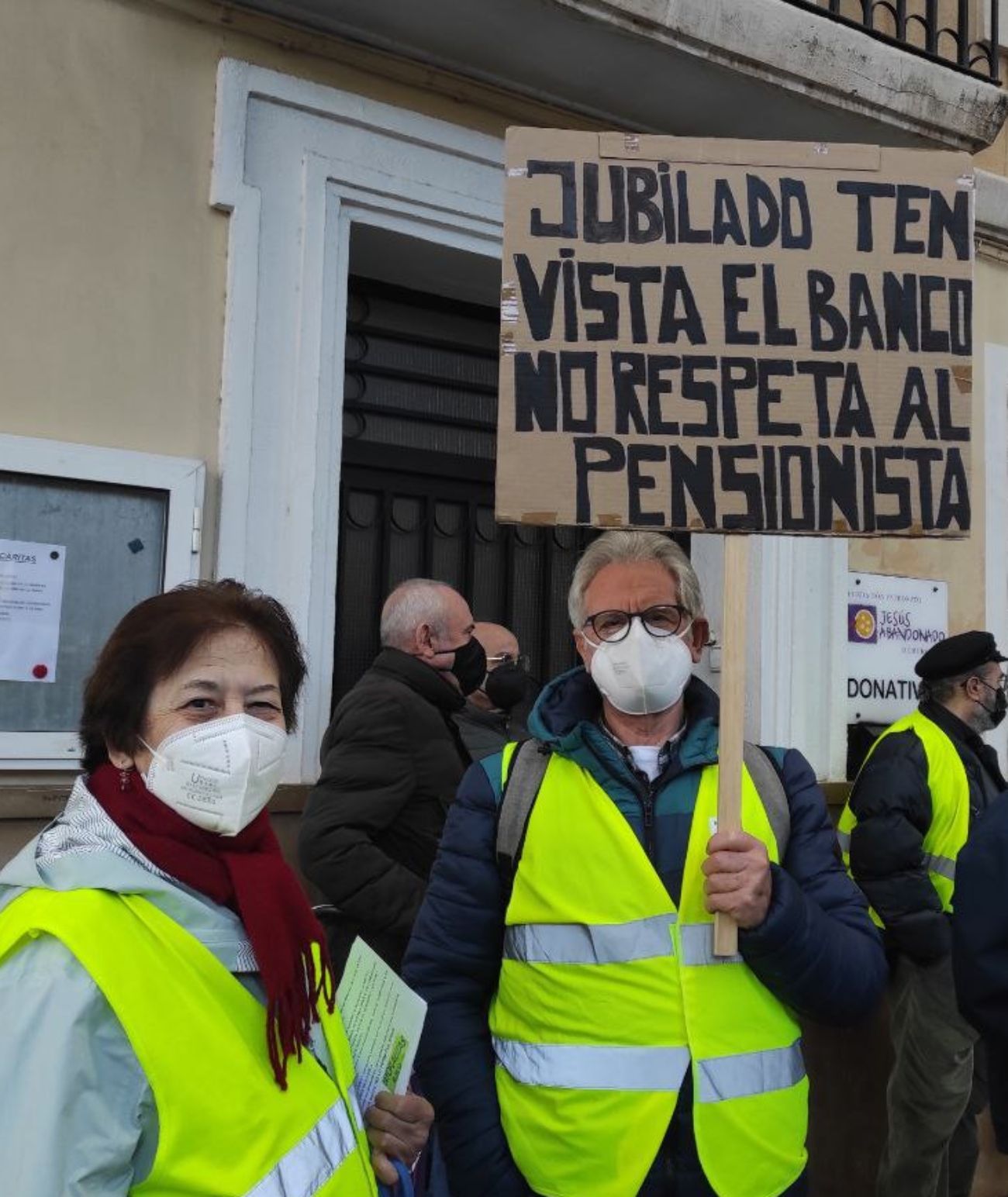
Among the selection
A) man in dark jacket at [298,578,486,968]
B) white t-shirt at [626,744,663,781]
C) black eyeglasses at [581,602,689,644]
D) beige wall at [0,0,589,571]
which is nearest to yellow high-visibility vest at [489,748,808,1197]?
white t-shirt at [626,744,663,781]

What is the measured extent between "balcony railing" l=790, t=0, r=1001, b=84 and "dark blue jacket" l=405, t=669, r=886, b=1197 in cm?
335

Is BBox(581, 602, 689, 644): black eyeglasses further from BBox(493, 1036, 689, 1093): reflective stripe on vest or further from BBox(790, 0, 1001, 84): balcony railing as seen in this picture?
BBox(790, 0, 1001, 84): balcony railing

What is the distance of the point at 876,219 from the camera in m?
2.31

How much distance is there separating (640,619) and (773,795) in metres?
0.38

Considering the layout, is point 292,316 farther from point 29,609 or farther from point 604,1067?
point 604,1067

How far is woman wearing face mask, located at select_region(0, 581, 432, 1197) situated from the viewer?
1.29 m

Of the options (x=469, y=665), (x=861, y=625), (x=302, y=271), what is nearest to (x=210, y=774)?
(x=469, y=665)

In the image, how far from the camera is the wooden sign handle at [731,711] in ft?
6.58

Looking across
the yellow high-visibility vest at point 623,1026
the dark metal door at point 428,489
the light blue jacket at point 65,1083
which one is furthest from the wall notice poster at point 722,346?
the dark metal door at point 428,489

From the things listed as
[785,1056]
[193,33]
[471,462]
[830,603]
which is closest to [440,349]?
[471,462]

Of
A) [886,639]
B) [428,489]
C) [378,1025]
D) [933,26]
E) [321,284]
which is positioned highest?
[933,26]

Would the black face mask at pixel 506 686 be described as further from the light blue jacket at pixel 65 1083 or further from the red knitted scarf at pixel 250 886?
the light blue jacket at pixel 65 1083

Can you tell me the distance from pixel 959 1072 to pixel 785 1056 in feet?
7.45

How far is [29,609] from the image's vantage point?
11.0 ft
